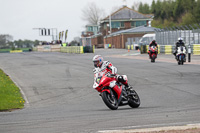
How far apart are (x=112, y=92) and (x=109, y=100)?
0.89ft

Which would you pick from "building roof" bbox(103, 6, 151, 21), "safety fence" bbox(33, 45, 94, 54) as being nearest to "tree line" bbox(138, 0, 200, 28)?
"building roof" bbox(103, 6, 151, 21)

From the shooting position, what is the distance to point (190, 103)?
35.9ft

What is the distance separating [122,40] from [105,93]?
70.9 meters

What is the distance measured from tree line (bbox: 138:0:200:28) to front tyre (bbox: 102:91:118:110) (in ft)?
262

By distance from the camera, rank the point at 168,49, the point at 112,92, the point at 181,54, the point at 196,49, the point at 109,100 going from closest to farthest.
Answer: the point at 109,100, the point at 112,92, the point at 181,54, the point at 196,49, the point at 168,49

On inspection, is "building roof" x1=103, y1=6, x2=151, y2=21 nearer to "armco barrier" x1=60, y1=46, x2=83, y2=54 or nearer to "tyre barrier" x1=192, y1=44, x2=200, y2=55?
"armco barrier" x1=60, y1=46, x2=83, y2=54

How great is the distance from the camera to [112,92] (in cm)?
1023

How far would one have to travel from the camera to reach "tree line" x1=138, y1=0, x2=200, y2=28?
3484 inches

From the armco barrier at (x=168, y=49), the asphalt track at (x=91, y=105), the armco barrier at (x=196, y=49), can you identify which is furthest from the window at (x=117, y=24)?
the asphalt track at (x=91, y=105)

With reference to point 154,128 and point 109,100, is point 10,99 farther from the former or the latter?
point 154,128

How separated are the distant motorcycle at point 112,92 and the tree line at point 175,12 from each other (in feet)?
260

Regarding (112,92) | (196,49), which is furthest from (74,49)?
(112,92)

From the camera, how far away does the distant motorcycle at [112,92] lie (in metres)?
10.0

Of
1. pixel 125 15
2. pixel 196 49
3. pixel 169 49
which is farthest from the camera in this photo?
pixel 125 15
